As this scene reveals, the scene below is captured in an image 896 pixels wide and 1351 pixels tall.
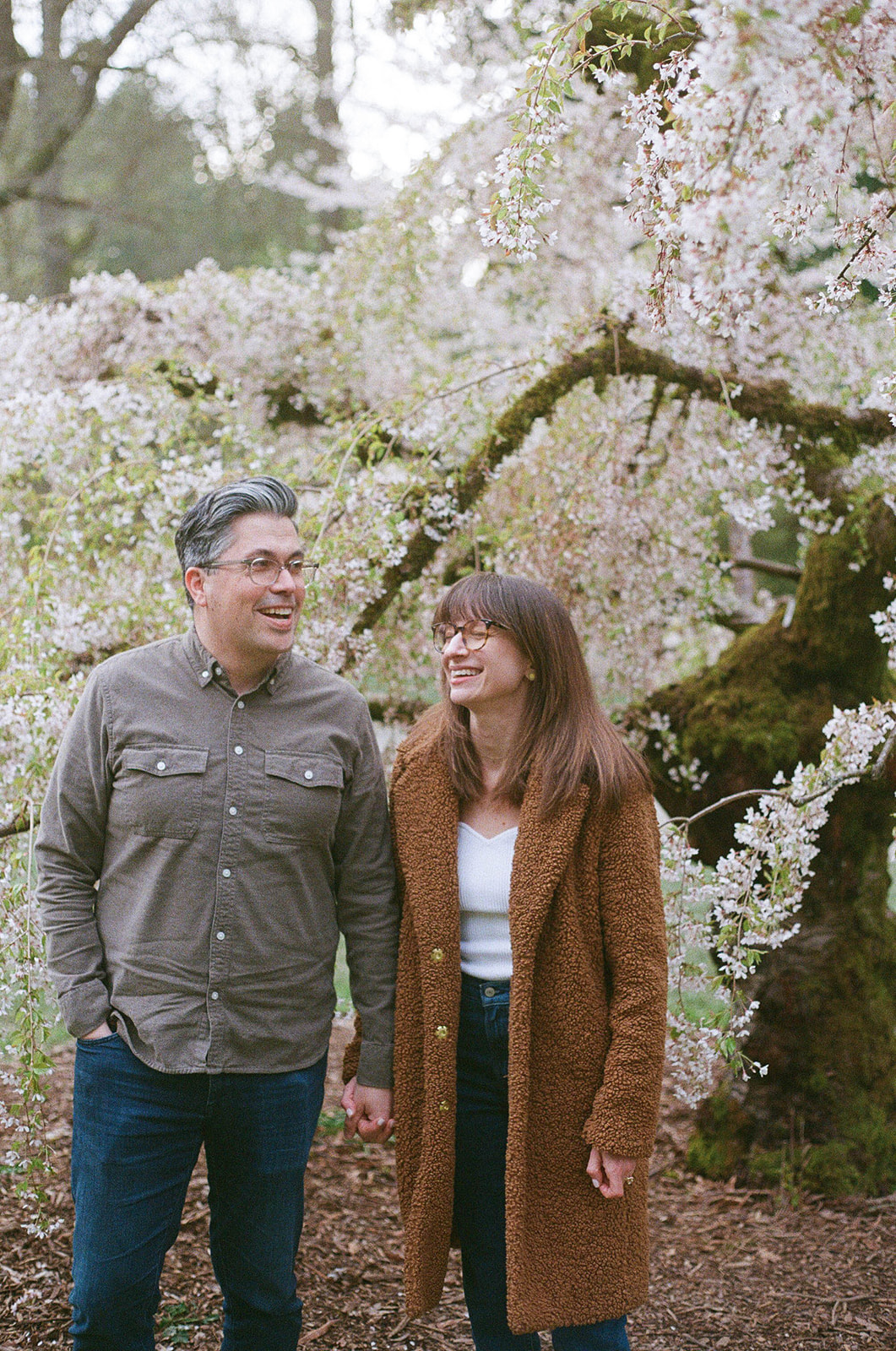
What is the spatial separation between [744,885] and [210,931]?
1354 millimetres

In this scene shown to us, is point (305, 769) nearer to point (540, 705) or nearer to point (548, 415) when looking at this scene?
point (540, 705)

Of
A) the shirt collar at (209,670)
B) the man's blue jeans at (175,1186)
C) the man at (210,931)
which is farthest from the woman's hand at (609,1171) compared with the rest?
the shirt collar at (209,670)

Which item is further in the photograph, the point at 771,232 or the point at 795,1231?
the point at 795,1231

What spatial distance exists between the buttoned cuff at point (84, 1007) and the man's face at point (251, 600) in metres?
0.62

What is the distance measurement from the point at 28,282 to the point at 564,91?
32.7 feet

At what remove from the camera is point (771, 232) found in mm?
1874

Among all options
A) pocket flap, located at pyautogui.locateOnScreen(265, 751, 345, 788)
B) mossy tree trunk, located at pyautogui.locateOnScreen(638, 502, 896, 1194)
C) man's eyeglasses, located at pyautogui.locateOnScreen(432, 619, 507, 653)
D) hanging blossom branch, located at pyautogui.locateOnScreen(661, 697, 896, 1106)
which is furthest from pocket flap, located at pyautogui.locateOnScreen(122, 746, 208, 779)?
mossy tree trunk, located at pyautogui.locateOnScreen(638, 502, 896, 1194)

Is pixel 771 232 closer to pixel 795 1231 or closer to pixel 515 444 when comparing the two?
pixel 515 444

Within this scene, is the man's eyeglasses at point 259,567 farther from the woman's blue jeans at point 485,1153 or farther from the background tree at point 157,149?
the background tree at point 157,149

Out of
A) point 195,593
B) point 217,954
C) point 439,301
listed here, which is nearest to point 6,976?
point 217,954

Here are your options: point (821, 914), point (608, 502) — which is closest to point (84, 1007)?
point (608, 502)

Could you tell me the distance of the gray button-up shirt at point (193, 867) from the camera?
1.96 metres

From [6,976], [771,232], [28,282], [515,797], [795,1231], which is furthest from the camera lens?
[28,282]

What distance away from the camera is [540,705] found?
2.17 m
